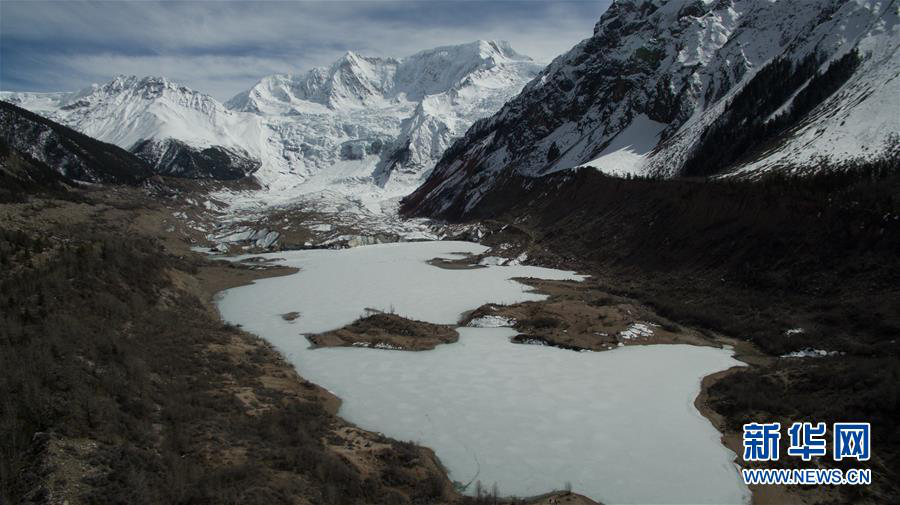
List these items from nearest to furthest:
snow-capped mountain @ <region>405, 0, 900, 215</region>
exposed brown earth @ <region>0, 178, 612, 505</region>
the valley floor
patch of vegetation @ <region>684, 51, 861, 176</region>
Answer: exposed brown earth @ <region>0, 178, 612, 505</region> < the valley floor < snow-capped mountain @ <region>405, 0, 900, 215</region> < patch of vegetation @ <region>684, 51, 861, 176</region>

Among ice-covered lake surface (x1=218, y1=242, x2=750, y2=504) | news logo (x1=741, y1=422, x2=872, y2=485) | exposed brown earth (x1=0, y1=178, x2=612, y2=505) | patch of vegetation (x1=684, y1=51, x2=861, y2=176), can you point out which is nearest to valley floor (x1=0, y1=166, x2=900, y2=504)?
exposed brown earth (x1=0, y1=178, x2=612, y2=505)

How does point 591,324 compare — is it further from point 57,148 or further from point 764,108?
point 57,148

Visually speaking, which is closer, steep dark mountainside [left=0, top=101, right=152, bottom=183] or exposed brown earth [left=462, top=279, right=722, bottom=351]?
exposed brown earth [left=462, top=279, right=722, bottom=351]

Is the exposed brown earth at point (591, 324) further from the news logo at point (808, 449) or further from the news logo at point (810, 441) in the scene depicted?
the news logo at point (808, 449)

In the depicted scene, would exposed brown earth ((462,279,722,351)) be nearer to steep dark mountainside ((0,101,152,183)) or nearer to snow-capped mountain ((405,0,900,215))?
snow-capped mountain ((405,0,900,215))

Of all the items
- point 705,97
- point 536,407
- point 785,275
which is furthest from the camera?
point 705,97

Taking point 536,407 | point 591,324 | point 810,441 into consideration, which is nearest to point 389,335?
point 591,324

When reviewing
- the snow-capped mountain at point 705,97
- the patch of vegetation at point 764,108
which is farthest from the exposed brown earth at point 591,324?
the patch of vegetation at point 764,108

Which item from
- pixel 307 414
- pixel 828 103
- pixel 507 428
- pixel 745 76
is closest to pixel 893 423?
pixel 507 428
